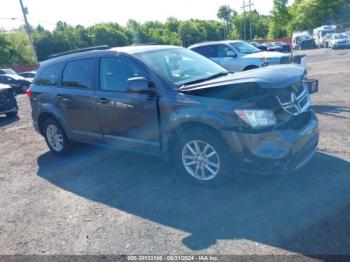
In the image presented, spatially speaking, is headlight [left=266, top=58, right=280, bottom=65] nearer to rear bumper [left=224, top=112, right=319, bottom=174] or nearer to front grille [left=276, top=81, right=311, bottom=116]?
front grille [left=276, top=81, right=311, bottom=116]

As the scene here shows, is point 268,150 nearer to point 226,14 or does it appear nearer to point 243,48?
point 243,48

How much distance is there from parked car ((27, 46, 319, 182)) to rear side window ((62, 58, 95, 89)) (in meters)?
0.02

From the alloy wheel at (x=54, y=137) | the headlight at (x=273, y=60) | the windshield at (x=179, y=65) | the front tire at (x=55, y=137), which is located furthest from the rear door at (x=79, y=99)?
the headlight at (x=273, y=60)

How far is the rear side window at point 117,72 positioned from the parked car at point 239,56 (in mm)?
6720

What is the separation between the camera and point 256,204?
402cm

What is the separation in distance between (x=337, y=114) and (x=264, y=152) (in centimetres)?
A: 427

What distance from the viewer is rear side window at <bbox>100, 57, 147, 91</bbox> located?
490 cm

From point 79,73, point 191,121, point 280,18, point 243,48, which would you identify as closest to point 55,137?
point 79,73

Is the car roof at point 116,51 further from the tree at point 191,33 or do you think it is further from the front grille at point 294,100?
the tree at point 191,33

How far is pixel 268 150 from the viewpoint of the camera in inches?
156

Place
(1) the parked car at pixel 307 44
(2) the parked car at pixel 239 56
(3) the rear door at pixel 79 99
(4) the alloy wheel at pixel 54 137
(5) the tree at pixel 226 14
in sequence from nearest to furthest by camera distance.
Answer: (3) the rear door at pixel 79 99
(4) the alloy wheel at pixel 54 137
(2) the parked car at pixel 239 56
(1) the parked car at pixel 307 44
(5) the tree at pixel 226 14

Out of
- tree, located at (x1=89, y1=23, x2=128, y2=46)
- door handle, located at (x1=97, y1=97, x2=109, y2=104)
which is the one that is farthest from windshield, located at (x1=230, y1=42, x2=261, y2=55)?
tree, located at (x1=89, y1=23, x2=128, y2=46)

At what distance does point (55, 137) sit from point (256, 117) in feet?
13.6

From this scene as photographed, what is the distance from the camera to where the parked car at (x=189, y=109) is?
4.01 meters
